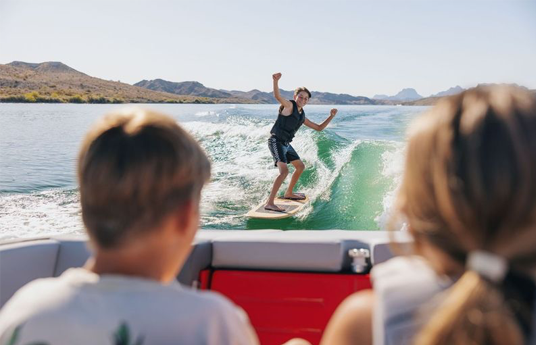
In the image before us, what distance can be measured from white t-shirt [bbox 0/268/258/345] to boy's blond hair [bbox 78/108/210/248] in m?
0.07

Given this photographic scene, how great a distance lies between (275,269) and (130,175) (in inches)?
41.1

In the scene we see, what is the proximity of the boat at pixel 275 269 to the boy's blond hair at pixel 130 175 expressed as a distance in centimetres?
90

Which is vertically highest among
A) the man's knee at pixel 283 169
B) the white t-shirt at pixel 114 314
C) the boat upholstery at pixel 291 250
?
the white t-shirt at pixel 114 314

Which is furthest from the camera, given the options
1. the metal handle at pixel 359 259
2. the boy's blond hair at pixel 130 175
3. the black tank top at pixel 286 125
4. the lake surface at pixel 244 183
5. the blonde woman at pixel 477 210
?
the black tank top at pixel 286 125

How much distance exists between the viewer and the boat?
58.8 inches

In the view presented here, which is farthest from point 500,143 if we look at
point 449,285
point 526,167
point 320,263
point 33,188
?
point 33,188

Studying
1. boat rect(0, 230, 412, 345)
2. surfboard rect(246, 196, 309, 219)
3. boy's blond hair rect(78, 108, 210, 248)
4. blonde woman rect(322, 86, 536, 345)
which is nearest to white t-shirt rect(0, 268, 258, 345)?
boy's blond hair rect(78, 108, 210, 248)

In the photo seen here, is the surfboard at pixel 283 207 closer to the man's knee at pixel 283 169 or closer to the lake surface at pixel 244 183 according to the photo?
the lake surface at pixel 244 183

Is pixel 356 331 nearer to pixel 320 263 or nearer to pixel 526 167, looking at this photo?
pixel 526 167

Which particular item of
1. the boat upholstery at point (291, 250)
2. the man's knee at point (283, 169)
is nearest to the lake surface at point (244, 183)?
the man's knee at point (283, 169)

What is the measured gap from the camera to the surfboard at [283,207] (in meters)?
4.30

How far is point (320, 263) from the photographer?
1.54m

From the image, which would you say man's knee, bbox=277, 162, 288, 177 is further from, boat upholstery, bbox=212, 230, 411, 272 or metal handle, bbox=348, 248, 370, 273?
metal handle, bbox=348, 248, 370, 273

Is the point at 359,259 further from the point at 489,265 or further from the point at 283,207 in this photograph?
the point at 283,207
